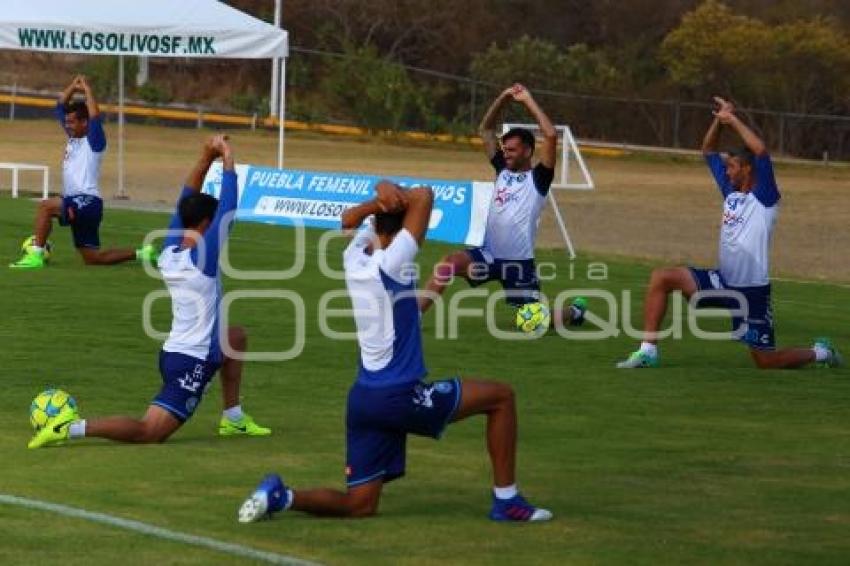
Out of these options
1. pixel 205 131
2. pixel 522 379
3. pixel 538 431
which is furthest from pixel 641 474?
pixel 205 131

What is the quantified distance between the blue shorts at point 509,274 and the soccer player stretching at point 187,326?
642 cm

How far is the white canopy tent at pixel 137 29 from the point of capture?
100 ft

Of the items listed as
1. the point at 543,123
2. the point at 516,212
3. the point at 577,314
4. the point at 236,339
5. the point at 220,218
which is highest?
the point at 543,123

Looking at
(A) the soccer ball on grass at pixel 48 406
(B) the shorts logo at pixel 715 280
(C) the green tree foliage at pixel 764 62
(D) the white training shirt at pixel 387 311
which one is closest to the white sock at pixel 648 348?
(B) the shorts logo at pixel 715 280

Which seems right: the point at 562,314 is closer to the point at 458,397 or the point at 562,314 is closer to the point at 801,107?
the point at 458,397

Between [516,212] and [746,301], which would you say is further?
[516,212]

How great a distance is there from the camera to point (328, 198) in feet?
99.1

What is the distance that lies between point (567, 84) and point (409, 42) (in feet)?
35.9

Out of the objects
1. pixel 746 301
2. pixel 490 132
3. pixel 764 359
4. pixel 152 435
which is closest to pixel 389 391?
pixel 152 435

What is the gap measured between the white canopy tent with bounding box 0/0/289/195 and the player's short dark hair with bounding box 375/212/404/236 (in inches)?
827

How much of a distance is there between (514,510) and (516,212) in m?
8.46

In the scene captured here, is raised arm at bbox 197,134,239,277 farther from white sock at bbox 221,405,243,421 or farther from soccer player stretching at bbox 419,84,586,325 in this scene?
soccer player stretching at bbox 419,84,586,325

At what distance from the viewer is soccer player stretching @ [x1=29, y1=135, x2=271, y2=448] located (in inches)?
475

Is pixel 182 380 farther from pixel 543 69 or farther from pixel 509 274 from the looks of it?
pixel 543 69
